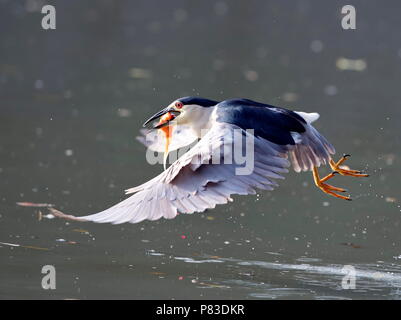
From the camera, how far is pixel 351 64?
60.8 ft

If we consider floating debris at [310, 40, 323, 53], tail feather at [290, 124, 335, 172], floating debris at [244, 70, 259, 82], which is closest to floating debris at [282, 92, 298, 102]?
floating debris at [244, 70, 259, 82]

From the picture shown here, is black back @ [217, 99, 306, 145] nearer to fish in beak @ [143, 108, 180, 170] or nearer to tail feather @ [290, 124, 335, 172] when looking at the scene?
tail feather @ [290, 124, 335, 172]

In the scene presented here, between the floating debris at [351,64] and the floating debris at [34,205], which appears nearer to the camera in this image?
the floating debris at [34,205]

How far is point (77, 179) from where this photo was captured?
31.2 feet

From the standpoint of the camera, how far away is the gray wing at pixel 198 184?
614cm

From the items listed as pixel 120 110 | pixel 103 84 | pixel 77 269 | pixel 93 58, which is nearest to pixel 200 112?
pixel 77 269

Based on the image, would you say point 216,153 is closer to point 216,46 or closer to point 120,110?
point 120,110

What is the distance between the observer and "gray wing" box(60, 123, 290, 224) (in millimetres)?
6141

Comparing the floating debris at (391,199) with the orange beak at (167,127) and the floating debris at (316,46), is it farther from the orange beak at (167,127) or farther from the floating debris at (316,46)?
the floating debris at (316,46)

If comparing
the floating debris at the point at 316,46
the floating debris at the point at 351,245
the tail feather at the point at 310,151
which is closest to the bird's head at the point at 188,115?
the tail feather at the point at 310,151

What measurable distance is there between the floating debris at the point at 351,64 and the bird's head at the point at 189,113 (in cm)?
1055

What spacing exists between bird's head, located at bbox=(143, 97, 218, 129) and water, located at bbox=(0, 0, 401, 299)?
3.35 ft

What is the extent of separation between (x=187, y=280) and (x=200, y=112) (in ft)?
5.55

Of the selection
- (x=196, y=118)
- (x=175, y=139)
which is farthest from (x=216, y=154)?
(x=175, y=139)
